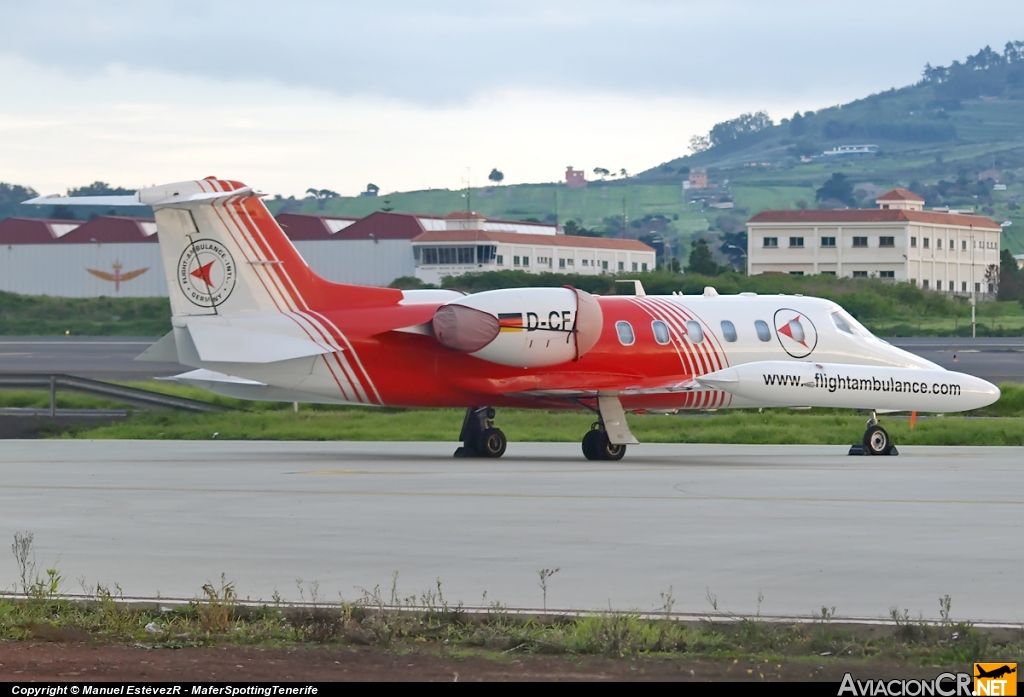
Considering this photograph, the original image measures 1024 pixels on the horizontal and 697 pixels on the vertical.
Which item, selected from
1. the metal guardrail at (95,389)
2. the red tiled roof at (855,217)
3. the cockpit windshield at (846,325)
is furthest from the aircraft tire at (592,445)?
the red tiled roof at (855,217)

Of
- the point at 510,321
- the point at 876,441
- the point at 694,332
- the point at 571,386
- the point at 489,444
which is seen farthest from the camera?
the point at 694,332

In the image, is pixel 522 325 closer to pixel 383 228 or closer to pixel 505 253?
pixel 505 253

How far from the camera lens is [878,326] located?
84188 mm

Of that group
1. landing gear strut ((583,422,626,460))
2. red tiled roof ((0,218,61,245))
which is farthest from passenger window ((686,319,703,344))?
red tiled roof ((0,218,61,245))

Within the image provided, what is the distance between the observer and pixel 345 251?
98875 millimetres

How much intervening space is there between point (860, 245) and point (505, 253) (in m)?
51.9

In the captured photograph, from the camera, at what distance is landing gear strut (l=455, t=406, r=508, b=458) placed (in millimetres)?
28031

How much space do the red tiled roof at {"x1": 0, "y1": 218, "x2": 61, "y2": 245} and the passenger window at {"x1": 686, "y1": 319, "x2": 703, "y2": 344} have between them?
297 ft

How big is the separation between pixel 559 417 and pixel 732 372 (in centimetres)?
1062

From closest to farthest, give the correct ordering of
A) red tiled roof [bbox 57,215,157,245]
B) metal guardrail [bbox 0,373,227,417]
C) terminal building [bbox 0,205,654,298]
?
1. metal guardrail [bbox 0,373,227,417]
2. terminal building [bbox 0,205,654,298]
3. red tiled roof [bbox 57,215,157,245]

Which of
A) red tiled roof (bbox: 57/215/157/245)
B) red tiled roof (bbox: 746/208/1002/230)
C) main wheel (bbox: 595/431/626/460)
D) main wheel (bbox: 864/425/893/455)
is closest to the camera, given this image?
main wheel (bbox: 595/431/626/460)

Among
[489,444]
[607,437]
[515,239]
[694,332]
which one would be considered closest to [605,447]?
[607,437]

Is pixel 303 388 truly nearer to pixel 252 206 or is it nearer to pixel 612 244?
pixel 252 206

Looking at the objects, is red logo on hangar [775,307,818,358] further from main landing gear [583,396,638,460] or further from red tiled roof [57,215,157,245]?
red tiled roof [57,215,157,245]
